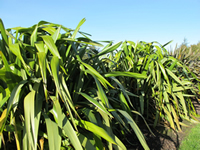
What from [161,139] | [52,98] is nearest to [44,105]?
[52,98]

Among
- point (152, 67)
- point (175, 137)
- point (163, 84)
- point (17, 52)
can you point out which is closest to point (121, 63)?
point (152, 67)

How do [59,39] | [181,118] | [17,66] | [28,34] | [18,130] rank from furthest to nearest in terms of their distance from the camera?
1. [181,118]
2. [28,34]
3. [59,39]
4. [17,66]
5. [18,130]

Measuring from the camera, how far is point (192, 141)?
6.92 feet

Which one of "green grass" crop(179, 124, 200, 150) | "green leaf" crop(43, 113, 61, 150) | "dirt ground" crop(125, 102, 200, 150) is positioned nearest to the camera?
"green leaf" crop(43, 113, 61, 150)

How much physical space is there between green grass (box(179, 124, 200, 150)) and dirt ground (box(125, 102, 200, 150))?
0.18ft

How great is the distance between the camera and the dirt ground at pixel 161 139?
182 cm

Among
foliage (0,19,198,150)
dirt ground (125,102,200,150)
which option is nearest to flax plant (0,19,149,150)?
foliage (0,19,198,150)

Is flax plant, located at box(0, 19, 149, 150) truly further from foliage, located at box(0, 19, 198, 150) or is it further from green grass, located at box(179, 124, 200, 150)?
green grass, located at box(179, 124, 200, 150)

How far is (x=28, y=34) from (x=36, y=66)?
1.44 ft

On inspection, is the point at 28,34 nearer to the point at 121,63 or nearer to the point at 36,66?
the point at 36,66

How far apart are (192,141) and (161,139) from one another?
506mm

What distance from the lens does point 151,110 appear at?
8.29 feet

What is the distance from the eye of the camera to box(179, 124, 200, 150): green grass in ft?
6.43

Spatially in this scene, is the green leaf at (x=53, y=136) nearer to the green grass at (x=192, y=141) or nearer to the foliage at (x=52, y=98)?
the foliage at (x=52, y=98)
